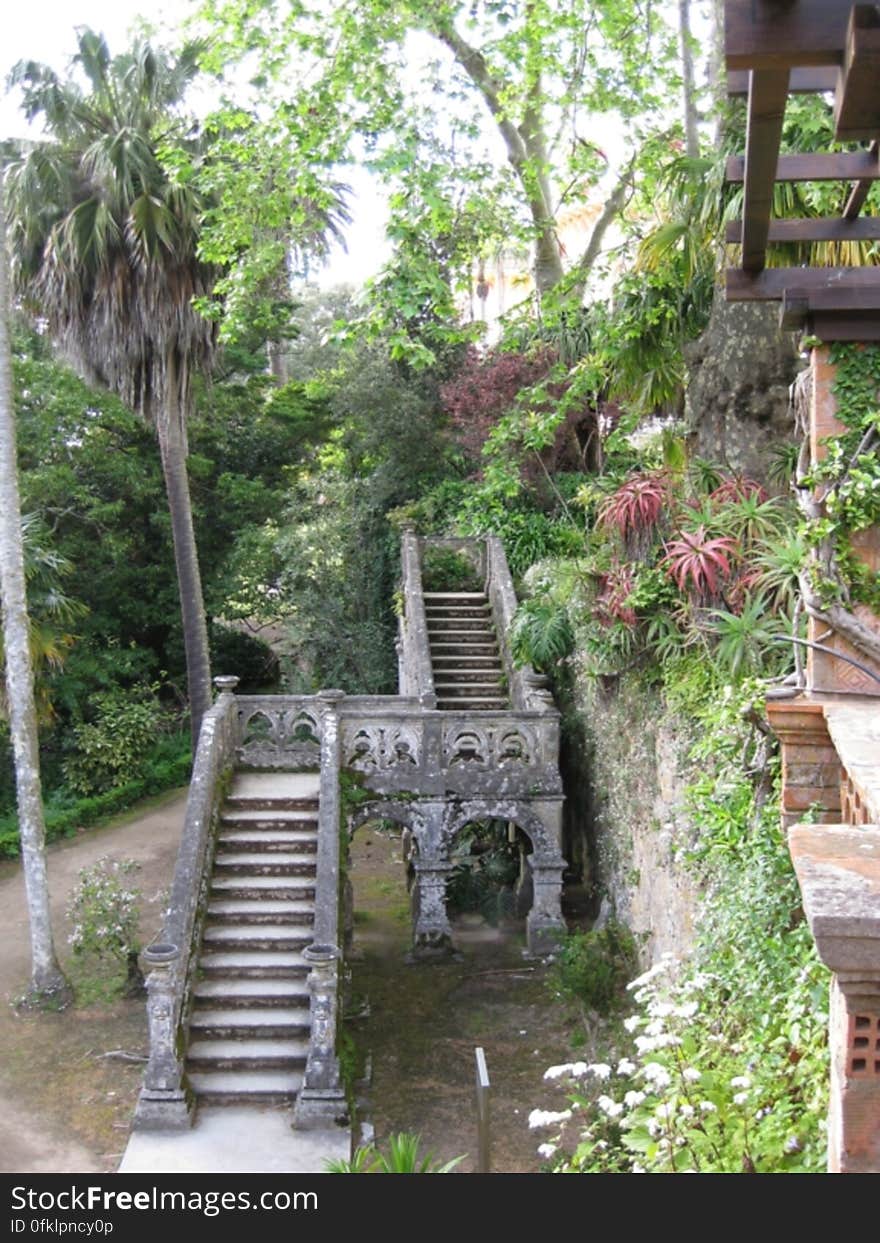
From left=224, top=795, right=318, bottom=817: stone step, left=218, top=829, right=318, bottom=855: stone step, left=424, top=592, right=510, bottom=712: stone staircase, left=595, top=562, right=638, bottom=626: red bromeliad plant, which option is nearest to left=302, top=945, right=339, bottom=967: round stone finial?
left=218, top=829, right=318, bottom=855: stone step

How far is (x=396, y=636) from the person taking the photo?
19.8m

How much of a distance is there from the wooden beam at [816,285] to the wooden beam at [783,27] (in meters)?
2.89

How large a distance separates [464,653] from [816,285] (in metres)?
10.7

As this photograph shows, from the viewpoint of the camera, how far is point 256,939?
35.1 feet

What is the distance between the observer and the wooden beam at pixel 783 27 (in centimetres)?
320

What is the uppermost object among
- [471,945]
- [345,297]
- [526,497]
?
[345,297]

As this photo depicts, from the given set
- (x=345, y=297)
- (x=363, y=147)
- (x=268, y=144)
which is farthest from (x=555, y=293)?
(x=345, y=297)

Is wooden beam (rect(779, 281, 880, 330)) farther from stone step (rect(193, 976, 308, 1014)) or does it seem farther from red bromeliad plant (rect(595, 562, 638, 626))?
stone step (rect(193, 976, 308, 1014))

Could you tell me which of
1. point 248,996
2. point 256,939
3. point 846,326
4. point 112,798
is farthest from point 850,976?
point 112,798

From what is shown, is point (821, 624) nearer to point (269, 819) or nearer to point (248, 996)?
point (248, 996)

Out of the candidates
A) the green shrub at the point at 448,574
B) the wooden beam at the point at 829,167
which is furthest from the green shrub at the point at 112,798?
the wooden beam at the point at 829,167

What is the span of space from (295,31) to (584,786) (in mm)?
9197

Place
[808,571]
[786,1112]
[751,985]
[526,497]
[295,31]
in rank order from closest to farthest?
[786,1112] → [751,985] → [808,571] → [295,31] → [526,497]
